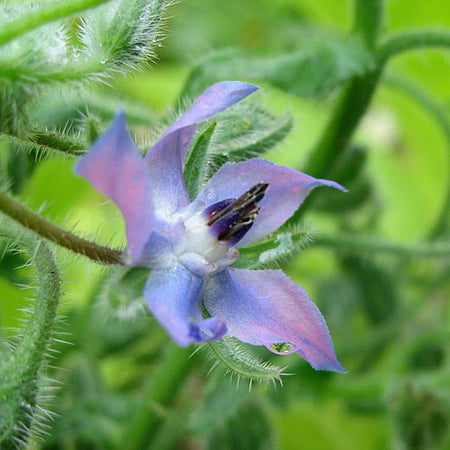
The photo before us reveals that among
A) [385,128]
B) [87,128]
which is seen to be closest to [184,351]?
[87,128]

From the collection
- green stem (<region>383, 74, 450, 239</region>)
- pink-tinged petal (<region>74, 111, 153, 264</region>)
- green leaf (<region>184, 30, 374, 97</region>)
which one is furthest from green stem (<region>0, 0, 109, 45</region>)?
green stem (<region>383, 74, 450, 239</region>)

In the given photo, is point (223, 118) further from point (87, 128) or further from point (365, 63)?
point (365, 63)

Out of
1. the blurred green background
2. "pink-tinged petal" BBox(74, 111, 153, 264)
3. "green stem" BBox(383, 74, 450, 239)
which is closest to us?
"pink-tinged petal" BBox(74, 111, 153, 264)

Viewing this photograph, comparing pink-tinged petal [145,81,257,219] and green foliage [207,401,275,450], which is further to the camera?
green foliage [207,401,275,450]

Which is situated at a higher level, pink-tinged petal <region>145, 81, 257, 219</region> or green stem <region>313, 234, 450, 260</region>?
pink-tinged petal <region>145, 81, 257, 219</region>

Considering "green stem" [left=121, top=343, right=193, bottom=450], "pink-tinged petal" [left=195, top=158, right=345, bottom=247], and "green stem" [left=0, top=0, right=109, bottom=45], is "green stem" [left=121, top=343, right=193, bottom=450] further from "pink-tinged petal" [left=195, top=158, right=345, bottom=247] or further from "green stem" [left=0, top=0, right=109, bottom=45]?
"green stem" [left=0, top=0, right=109, bottom=45]

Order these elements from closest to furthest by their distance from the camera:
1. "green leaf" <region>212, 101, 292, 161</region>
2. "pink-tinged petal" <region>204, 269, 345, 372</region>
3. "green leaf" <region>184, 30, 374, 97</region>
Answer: "pink-tinged petal" <region>204, 269, 345, 372</region> → "green leaf" <region>212, 101, 292, 161</region> → "green leaf" <region>184, 30, 374, 97</region>

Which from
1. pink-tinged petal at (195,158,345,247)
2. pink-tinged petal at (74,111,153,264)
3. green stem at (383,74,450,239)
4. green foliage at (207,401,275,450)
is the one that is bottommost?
green foliage at (207,401,275,450)
